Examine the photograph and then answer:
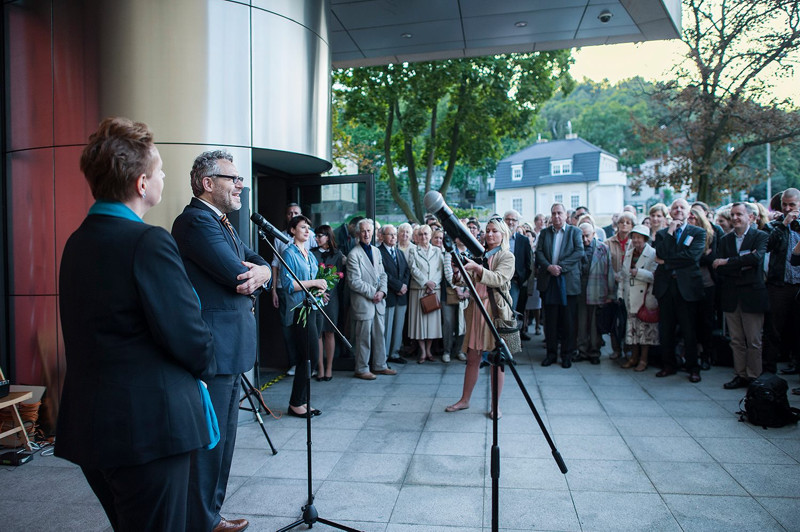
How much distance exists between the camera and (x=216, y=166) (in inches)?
124

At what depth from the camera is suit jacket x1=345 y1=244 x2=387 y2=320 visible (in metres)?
7.70

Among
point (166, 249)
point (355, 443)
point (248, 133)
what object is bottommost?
point (355, 443)

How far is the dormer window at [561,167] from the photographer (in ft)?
160

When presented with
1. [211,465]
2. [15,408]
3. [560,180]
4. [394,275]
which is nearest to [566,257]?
[394,275]

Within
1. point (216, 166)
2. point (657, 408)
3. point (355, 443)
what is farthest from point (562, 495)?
point (216, 166)

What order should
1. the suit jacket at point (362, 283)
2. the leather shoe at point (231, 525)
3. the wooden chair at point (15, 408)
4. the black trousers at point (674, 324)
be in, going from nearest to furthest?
the leather shoe at point (231, 525)
the wooden chair at point (15, 408)
the black trousers at point (674, 324)
the suit jacket at point (362, 283)

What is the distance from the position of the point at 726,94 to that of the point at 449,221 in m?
14.3

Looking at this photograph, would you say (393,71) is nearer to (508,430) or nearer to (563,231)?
(563,231)

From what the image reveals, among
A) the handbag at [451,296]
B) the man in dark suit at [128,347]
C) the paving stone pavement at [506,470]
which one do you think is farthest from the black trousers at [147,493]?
the handbag at [451,296]

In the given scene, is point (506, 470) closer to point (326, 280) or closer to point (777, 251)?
point (326, 280)

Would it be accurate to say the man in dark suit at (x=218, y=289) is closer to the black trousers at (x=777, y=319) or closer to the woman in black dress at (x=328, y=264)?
the woman in black dress at (x=328, y=264)

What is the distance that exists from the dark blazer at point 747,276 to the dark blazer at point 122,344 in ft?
21.5

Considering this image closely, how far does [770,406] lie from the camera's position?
17.5 ft

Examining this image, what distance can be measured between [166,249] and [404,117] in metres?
16.7
